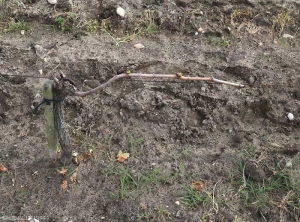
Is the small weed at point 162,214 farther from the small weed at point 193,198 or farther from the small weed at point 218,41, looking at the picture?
the small weed at point 218,41

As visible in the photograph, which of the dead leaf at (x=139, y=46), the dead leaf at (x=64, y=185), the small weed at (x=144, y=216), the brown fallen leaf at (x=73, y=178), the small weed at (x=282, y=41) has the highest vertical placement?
the small weed at (x=282, y=41)

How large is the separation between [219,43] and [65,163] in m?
1.86

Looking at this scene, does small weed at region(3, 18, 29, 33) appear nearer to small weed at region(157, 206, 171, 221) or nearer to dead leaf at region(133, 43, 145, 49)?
dead leaf at region(133, 43, 145, 49)

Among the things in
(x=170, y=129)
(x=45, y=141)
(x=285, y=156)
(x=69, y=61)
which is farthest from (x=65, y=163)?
(x=285, y=156)

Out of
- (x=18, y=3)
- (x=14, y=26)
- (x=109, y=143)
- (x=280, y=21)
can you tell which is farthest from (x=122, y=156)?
(x=280, y=21)

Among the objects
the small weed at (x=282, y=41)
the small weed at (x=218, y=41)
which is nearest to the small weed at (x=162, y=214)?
the small weed at (x=218, y=41)

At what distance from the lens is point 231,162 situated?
2594 millimetres

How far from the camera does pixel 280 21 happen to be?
3670 mm

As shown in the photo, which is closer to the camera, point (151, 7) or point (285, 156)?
point (285, 156)

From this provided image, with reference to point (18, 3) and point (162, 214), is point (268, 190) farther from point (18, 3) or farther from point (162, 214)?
point (18, 3)

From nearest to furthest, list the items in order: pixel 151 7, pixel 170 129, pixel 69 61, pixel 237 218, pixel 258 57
A: pixel 237 218 → pixel 170 129 → pixel 69 61 → pixel 258 57 → pixel 151 7

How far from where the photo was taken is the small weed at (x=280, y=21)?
3.66 m

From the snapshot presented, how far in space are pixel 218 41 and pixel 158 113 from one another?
3.68 ft

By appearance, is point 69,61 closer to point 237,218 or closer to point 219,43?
point 219,43
